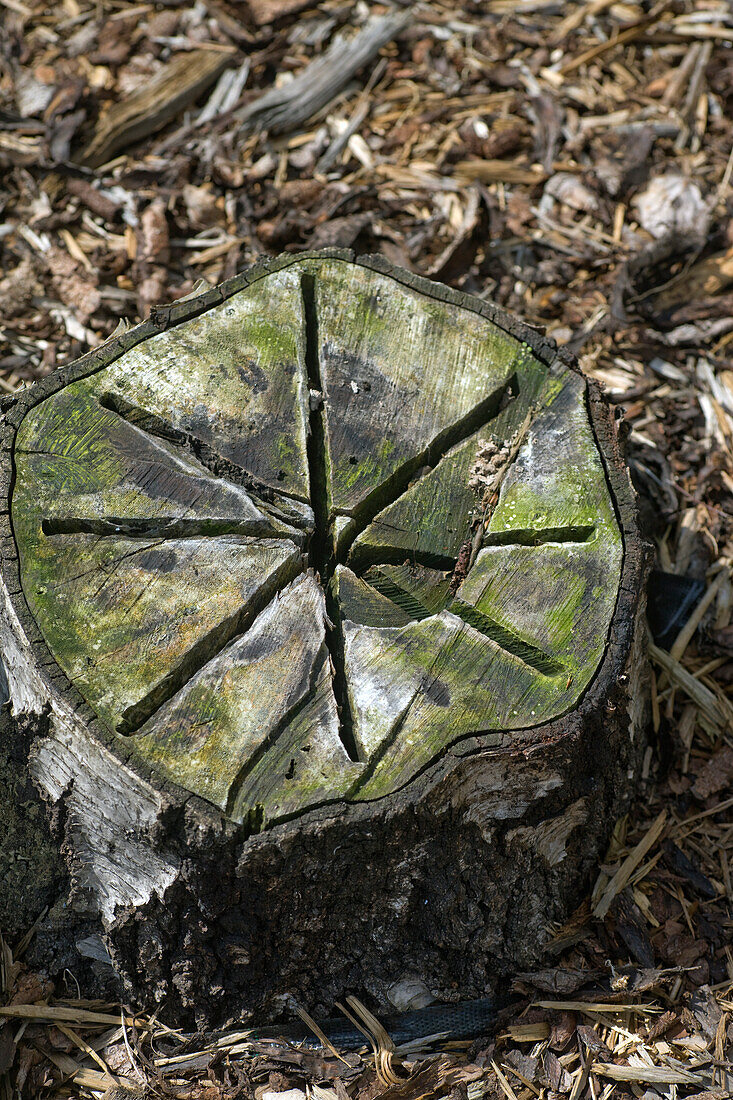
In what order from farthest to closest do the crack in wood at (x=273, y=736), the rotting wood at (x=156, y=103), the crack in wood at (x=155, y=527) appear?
the rotting wood at (x=156, y=103) < the crack in wood at (x=155, y=527) < the crack in wood at (x=273, y=736)

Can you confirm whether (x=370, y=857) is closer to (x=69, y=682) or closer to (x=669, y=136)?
(x=69, y=682)

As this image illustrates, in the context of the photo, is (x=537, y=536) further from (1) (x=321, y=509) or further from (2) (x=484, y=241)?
(2) (x=484, y=241)

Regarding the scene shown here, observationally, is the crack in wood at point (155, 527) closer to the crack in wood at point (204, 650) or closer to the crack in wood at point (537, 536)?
the crack in wood at point (204, 650)

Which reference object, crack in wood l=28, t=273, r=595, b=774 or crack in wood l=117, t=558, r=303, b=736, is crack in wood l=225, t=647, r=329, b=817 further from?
crack in wood l=117, t=558, r=303, b=736

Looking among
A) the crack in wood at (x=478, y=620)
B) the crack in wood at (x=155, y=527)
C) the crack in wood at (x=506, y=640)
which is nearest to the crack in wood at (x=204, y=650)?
the crack in wood at (x=155, y=527)

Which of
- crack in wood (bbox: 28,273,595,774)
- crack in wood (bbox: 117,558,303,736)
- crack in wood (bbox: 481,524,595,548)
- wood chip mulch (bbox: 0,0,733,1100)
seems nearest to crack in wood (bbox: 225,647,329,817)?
crack in wood (bbox: 28,273,595,774)

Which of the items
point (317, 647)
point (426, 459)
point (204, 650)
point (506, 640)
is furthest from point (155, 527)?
point (506, 640)
